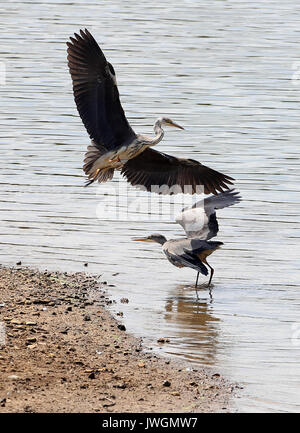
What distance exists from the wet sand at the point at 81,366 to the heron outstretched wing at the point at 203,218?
141 cm

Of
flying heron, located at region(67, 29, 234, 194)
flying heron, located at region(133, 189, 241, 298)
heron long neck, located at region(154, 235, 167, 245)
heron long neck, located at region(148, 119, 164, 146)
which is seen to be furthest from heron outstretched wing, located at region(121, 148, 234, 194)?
heron long neck, located at region(154, 235, 167, 245)

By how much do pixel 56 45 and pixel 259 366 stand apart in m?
19.1

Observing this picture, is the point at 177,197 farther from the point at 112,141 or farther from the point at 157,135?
the point at 112,141

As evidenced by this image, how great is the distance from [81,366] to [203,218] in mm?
3329

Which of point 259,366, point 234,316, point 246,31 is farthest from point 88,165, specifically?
point 246,31

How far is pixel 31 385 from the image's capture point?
714 centimetres

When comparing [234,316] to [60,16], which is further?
[60,16]

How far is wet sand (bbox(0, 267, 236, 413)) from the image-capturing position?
700 cm

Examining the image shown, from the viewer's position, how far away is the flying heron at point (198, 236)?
34.2ft

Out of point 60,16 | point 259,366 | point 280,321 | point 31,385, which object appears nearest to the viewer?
point 31,385

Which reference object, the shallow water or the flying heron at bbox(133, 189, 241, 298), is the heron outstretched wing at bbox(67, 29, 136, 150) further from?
the shallow water
